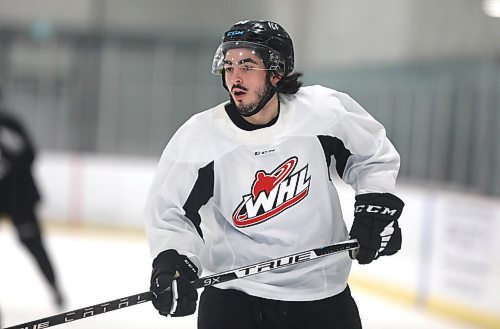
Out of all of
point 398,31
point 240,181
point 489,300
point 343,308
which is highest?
point 398,31

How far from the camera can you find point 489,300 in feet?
12.9

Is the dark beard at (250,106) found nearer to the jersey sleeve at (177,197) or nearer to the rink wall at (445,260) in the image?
the jersey sleeve at (177,197)

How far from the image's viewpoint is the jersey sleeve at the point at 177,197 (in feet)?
6.24

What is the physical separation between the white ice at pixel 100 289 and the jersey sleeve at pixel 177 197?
1374 millimetres

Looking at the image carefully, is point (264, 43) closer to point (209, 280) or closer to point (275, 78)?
point (275, 78)

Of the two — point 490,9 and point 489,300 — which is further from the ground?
point 490,9

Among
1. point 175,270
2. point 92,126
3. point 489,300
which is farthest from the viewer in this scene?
point 92,126

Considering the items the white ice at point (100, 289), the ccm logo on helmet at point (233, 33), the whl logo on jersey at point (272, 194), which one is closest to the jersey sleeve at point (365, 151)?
the whl logo on jersey at point (272, 194)

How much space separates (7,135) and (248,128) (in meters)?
2.71

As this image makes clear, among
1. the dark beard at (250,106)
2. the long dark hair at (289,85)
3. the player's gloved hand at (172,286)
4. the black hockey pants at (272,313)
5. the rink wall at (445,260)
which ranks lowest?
the rink wall at (445,260)

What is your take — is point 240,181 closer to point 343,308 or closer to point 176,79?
point 343,308

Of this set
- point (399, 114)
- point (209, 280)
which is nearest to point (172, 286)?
point (209, 280)

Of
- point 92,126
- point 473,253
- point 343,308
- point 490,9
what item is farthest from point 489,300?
point 92,126

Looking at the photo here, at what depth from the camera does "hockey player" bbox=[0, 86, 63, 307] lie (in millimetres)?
4207
